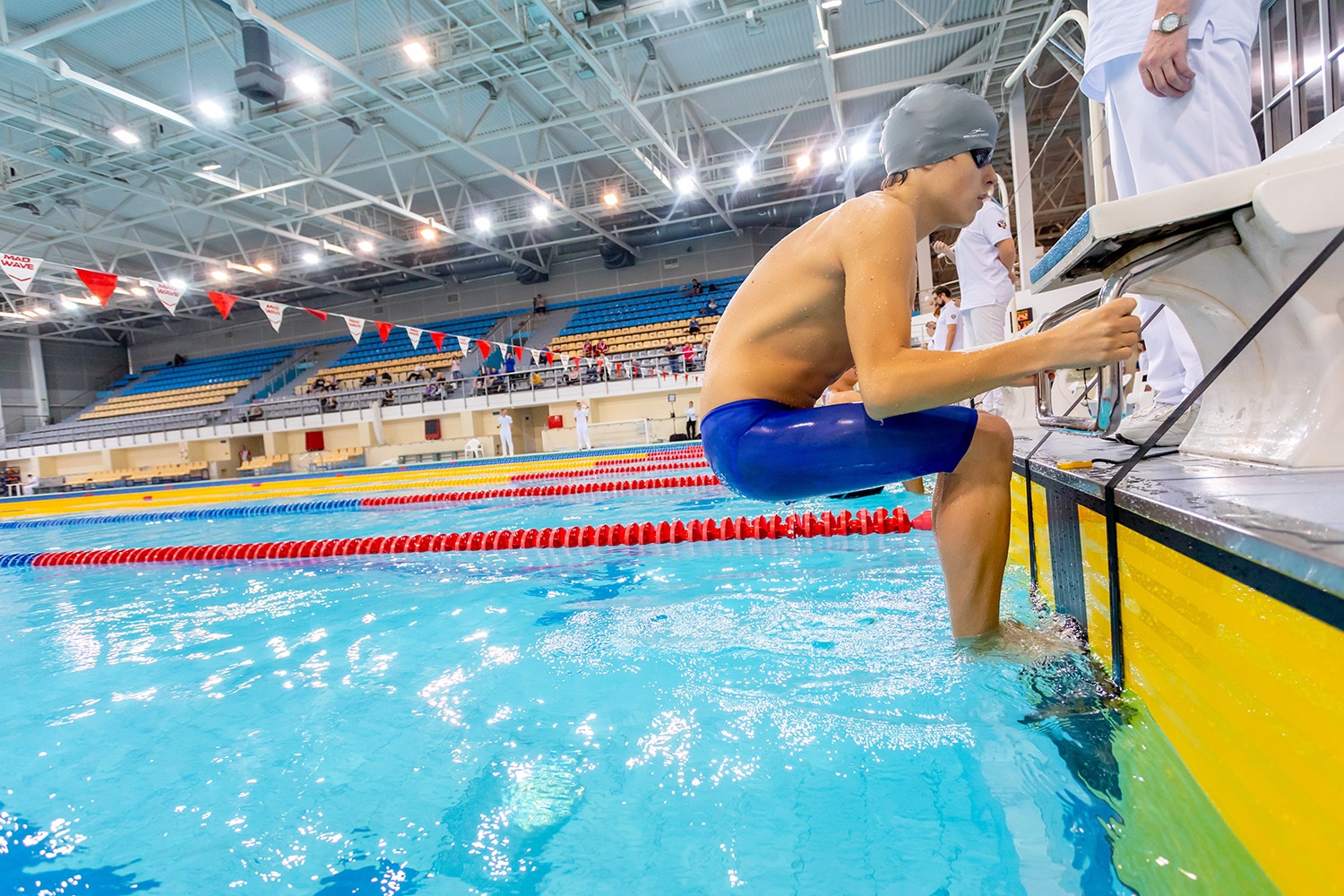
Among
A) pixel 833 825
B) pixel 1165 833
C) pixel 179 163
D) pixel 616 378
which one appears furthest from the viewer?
pixel 616 378

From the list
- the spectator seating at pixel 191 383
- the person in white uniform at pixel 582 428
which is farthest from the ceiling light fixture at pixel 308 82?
the spectator seating at pixel 191 383

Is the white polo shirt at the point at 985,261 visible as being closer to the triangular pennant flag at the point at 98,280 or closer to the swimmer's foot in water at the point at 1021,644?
the swimmer's foot in water at the point at 1021,644

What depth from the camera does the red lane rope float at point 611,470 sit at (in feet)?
30.4

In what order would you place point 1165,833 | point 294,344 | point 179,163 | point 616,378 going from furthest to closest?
point 294,344 < point 616,378 < point 179,163 < point 1165,833

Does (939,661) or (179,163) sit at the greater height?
(179,163)

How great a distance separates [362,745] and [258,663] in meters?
1.04

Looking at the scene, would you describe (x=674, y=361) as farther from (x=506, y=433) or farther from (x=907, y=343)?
(x=907, y=343)

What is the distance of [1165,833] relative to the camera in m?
0.91

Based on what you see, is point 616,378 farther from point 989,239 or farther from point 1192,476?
point 1192,476

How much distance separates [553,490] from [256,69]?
6.62m

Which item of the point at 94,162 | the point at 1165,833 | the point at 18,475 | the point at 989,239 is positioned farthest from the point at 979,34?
the point at 18,475

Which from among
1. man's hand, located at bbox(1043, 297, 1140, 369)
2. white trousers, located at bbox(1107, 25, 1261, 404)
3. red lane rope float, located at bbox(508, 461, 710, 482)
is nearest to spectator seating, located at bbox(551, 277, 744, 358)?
red lane rope float, located at bbox(508, 461, 710, 482)

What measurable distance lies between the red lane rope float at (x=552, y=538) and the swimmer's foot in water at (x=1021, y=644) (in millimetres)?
2029

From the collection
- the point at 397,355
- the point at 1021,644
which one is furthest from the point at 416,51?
the point at 397,355
